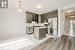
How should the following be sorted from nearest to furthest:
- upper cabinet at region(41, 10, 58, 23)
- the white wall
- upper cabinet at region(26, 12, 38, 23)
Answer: the white wall
upper cabinet at region(41, 10, 58, 23)
upper cabinet at region(26, 12, 38, 23)

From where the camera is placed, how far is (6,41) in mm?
4816

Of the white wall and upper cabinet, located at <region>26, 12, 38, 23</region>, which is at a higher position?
upper cabinet, located at <region>26, 12, 38, 23</region>

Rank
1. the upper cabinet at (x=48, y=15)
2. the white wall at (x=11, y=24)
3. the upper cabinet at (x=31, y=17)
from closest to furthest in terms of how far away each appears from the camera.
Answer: the white wall at (x=11, y=24) → the upper cabinet at (x=48, y=15) → the upper cabinet at (x=31, y=17)

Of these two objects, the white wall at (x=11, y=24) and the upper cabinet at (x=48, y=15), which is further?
the upper cabinet at (x=48, y=15)

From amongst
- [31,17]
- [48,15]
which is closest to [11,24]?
[31,17]

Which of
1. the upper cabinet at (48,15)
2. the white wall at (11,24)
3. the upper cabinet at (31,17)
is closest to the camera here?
the white wall at (11,24)

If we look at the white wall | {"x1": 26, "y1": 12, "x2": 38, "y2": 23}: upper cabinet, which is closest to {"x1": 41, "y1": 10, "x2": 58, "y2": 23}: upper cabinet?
{"x1": 26, "y1": 12, "x2": 38, "y2": 23}: upper cabinet

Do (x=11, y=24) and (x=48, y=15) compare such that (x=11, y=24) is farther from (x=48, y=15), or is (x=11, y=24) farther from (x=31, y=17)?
(x=48, y=15)

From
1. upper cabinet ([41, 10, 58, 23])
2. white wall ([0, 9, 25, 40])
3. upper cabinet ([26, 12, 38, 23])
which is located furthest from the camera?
upper cabinet ([26, 12, 38, 23])

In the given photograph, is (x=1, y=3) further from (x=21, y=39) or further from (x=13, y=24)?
(x=21, y=39)

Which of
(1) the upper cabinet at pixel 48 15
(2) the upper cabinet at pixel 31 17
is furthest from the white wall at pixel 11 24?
(1) the upper cabinet at pixel 48 15

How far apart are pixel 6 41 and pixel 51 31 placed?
421 cm

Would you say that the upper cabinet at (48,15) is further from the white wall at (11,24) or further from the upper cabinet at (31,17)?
the white wall at (11,24)

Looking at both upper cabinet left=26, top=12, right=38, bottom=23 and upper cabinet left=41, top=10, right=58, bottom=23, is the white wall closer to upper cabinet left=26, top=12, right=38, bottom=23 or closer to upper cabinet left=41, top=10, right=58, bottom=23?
upper cabinet left=26, top=12, right=38, bottom=23
